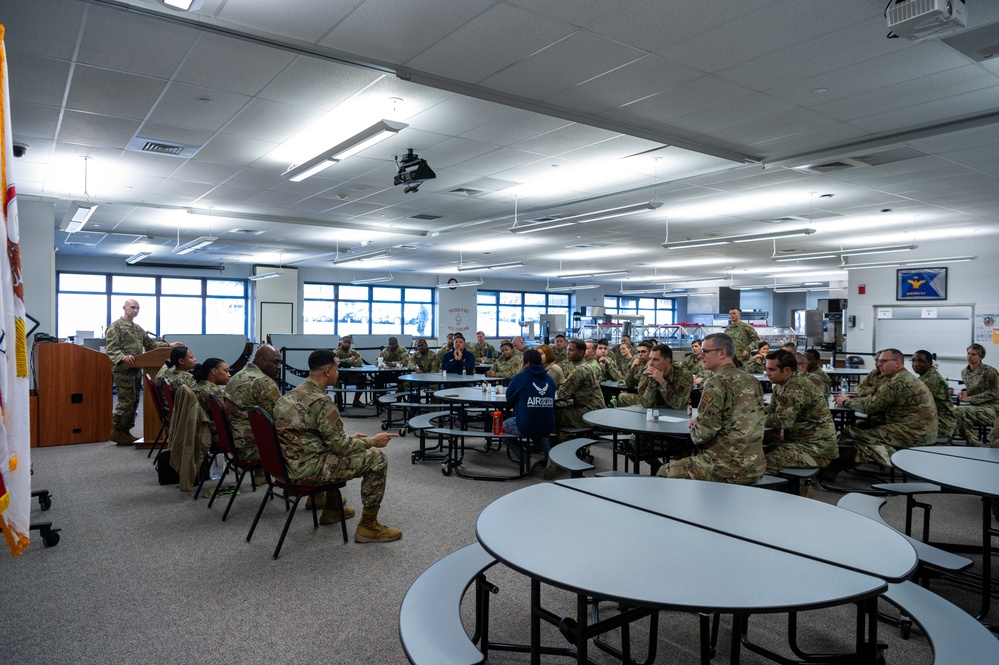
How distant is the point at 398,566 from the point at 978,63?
4.92 m

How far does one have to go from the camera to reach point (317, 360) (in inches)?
152

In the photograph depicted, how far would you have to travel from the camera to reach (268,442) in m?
3.54

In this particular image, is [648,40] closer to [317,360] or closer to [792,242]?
[317,360]

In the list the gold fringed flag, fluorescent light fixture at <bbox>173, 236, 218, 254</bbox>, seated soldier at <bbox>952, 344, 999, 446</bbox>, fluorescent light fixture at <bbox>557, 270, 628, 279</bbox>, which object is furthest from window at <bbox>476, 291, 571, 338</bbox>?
→ the gold fringed flag

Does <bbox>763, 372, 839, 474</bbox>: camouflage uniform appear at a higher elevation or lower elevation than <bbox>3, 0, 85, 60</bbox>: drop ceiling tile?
lower

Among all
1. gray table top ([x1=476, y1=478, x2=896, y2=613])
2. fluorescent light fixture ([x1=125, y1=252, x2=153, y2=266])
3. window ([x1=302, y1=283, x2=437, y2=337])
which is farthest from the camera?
window ([x1=302, y1=283, x2=437, y2=337])

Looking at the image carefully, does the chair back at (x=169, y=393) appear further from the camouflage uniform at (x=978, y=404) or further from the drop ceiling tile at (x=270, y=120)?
the camouflage uniform at (x=978, y=404)

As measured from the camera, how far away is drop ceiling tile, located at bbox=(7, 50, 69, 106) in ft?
13.1

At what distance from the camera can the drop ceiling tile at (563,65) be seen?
3799 mm

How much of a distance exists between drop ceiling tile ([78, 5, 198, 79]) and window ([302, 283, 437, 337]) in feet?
45.5

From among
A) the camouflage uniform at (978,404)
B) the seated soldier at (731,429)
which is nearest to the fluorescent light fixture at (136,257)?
the seated soldier at (731,429)

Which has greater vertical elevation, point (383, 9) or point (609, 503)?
point (383, 9)

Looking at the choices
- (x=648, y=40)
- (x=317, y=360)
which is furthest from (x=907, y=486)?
(x=317, y=360)

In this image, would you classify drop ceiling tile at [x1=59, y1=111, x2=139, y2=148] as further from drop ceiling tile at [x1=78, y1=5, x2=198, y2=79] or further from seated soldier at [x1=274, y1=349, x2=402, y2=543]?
seated soldier at [x1=274, y1=349, x2=402, y2=543]
